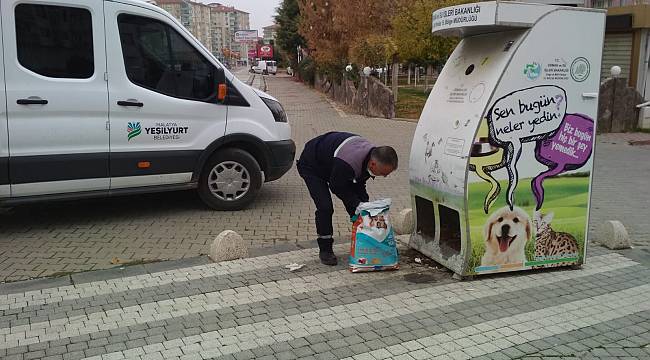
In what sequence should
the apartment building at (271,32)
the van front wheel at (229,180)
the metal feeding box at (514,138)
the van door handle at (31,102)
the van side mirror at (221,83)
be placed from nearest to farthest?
the metal feeding box at (514,138), the van door handle at (31,102), the van side mirror at (221,83), the van front wheel at (229,180), the apartment building at (271,32)

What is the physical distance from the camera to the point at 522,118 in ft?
14.8

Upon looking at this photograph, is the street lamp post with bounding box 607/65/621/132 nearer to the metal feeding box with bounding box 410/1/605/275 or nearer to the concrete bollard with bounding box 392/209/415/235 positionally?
the concrete bollard with bounding box 392/209/415/235

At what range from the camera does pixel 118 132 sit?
6172 mm

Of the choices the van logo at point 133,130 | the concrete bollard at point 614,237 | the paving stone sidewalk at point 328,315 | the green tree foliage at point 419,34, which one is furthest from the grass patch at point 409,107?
the paving stone sidewalk at point 328,315

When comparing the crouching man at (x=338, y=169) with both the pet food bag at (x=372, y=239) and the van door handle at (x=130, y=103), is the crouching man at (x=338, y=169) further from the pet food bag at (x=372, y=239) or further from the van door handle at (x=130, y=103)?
the van door handle at (x=130, y=103)

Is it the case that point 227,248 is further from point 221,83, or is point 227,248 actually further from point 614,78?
point 614,78

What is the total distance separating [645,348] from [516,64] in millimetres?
2137

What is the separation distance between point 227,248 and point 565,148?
2996 mm

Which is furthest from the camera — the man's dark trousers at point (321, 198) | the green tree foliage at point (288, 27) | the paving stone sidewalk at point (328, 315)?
the green tree foliage at point (288, 27)

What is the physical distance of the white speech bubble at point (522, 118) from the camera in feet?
14.6

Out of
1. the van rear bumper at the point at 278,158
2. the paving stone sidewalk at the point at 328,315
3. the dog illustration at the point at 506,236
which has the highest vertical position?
the van rear bumper at the point at 278,158

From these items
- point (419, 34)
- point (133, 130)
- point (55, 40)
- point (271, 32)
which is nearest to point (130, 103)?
point (133, 130)

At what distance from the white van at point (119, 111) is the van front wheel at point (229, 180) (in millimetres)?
12

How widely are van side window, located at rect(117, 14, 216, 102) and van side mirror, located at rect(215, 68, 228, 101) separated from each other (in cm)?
5
